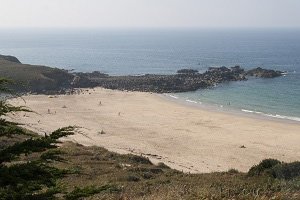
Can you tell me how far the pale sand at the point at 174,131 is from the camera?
30359mm

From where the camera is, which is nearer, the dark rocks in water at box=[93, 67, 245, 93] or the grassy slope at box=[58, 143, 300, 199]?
the grassy slope at box=[58, 143, 300, 199]

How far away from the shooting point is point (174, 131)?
39.2m

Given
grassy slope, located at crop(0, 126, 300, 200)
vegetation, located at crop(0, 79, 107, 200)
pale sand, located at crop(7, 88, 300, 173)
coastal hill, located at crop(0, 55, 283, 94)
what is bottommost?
pale sand, located at crop(7, 88, 300, 173)

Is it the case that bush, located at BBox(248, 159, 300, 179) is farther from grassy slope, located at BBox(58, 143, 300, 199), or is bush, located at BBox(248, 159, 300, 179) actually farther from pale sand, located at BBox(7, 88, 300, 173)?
pale sand, located at BBox(7, 88, 300, 173)

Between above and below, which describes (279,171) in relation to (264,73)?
above

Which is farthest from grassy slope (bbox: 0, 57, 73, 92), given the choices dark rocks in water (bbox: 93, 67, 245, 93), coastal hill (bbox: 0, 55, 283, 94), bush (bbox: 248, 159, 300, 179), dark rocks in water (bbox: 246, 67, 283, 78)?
bush (bbox: 248, 159, 300, 179)

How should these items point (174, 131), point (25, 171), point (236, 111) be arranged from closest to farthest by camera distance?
point (25, 171), point (174, 131), point (236, 111)

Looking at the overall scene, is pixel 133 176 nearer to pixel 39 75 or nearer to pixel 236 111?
pixel 236 111

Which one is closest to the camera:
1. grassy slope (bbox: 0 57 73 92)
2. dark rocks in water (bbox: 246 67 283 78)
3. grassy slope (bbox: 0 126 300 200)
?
grassy slope (bbox: 0 126 300 200)

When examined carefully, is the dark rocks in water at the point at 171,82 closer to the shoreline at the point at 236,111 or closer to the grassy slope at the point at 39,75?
the grassy slope at the point at 39,75

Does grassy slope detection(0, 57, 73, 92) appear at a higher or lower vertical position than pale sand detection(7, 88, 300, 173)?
higher

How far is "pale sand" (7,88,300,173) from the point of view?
30.4 m

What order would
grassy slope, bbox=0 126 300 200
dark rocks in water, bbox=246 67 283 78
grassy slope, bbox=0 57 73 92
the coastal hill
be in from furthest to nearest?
dark rocks in water, bbox=246 67 283 78
grassy slope, bbox=0 57 73 92
the coastal hill
grassy slope, bbox=0 126 300 200

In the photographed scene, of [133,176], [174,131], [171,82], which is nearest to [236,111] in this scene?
[174,131]
